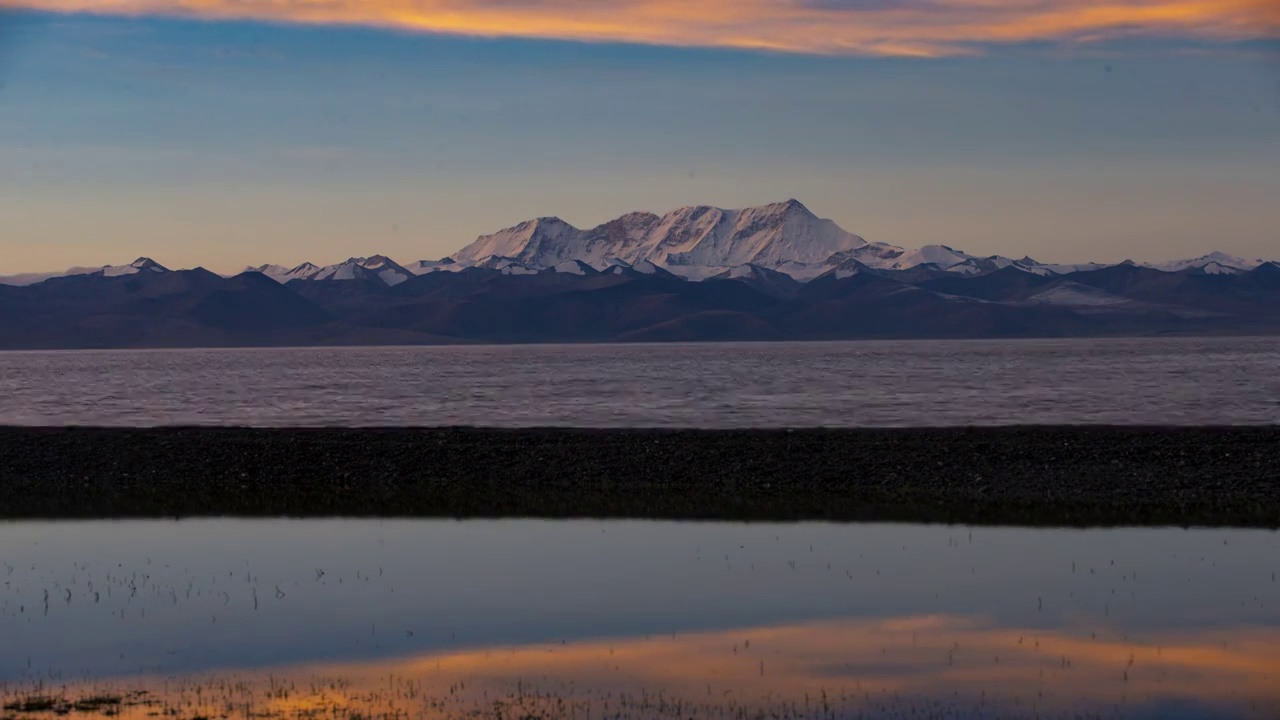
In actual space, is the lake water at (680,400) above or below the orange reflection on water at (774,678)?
below

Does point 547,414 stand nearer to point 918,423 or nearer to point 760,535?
point 918,423

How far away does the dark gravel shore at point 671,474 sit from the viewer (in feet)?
115

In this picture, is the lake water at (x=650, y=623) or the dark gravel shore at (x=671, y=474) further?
the dark gravel shore at (x=671, y=474)

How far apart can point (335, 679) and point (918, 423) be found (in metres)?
49.5

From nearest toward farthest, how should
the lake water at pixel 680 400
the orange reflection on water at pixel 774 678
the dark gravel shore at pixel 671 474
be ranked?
the orange reflection on water at pixel 774 678 → the dark gravel shore at pixel 671 474 → the lake water at pixel 680 400

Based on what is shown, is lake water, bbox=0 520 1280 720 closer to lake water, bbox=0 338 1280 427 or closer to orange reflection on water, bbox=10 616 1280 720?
orange reflection on water, bbox=10 616 1280 720

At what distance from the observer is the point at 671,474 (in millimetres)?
40875

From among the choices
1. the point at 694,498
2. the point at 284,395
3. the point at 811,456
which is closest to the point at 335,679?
the point at 694,498

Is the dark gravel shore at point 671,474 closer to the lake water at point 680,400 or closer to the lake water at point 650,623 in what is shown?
the lake water at point 650,623

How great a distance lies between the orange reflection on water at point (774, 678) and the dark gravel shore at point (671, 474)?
42.2 feet

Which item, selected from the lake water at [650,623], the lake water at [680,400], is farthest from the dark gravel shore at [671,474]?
the lake water at [680,400]

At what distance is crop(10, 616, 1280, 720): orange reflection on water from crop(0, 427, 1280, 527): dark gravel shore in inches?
506

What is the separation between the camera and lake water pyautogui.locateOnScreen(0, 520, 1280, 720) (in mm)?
17469

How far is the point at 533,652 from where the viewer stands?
19.9 meters
